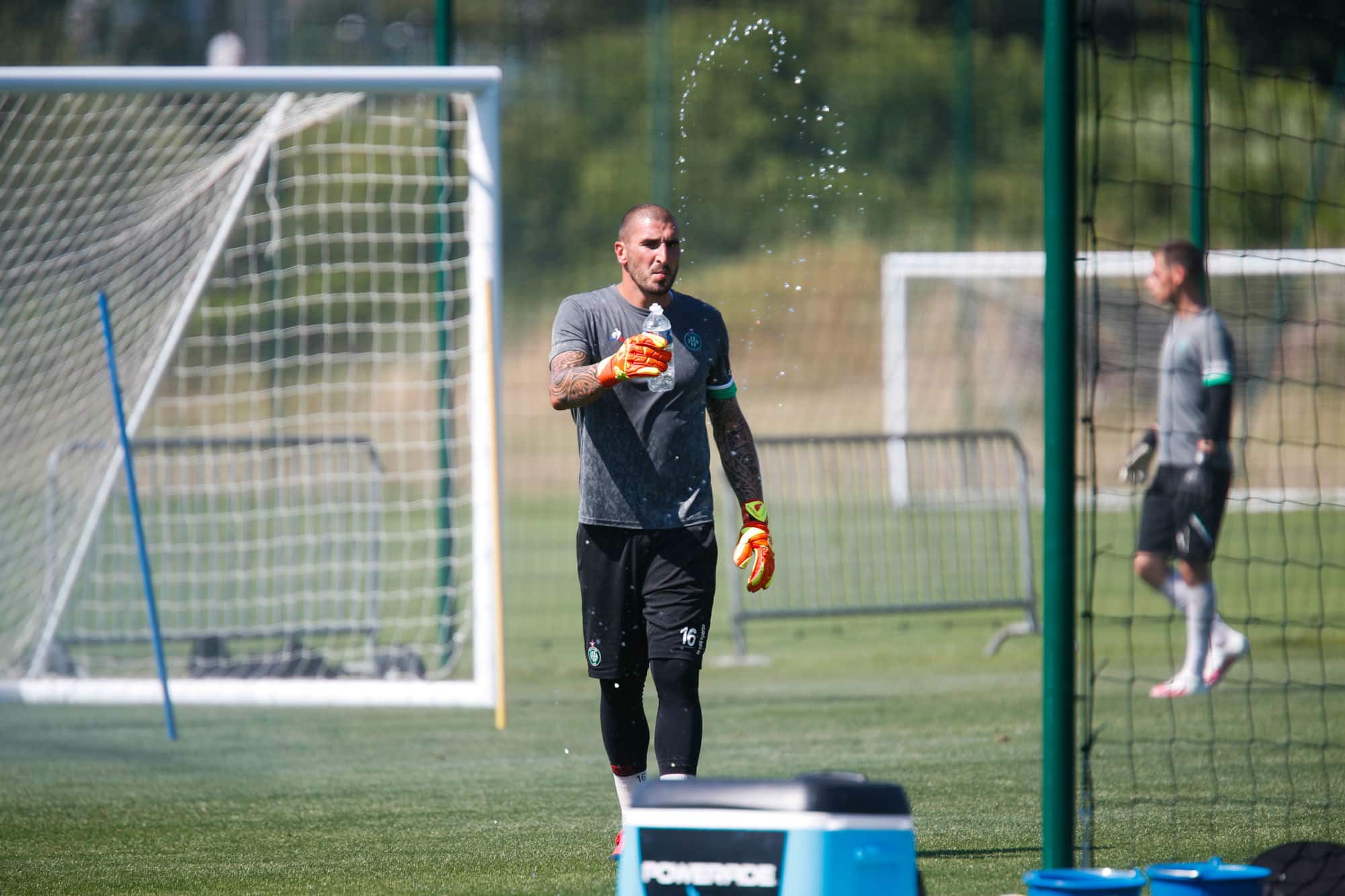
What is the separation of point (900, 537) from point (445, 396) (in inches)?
168

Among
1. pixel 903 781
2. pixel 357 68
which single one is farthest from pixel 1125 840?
pixel 357 68

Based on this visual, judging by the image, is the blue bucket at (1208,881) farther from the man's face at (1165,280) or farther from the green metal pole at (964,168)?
the green metal pole at (964,168)

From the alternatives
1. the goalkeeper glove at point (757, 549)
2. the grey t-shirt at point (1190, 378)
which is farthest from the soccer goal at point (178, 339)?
the grey t-shirt at point (1190, 378)

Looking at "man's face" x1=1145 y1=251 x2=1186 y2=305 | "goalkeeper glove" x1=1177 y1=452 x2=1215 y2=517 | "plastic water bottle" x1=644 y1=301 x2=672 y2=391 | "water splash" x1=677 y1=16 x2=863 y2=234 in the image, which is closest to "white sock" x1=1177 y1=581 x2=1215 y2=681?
"goalkeeper glove" x1=1177 y1=452 x2=1215 y2=517

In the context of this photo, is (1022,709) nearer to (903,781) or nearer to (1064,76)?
(903,781)

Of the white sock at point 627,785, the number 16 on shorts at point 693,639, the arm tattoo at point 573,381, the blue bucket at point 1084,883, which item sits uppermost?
the arm tattoo at point 573,381

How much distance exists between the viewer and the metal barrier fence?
10.2m

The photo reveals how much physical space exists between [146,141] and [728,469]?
5602 mm

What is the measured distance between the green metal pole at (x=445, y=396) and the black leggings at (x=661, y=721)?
3828 mm

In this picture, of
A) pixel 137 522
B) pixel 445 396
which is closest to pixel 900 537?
pixel 445 396

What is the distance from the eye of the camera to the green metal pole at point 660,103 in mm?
18750

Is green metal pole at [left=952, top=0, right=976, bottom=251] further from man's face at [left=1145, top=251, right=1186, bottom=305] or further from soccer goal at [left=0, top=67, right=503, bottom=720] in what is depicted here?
man's face at [left=1145, top=251, right=1186, bottom=305]

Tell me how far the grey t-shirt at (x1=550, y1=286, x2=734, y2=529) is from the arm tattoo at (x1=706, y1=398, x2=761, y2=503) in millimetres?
169

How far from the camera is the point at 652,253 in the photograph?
4.86m
